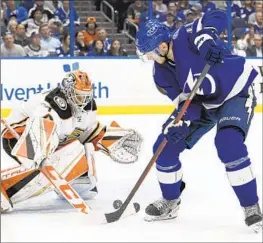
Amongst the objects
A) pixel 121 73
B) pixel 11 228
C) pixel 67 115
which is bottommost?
pixel 121 73

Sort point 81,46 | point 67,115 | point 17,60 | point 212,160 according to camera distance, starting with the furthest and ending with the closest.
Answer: point 81,46 < point 17,60 < point 212,160 < point 67,115

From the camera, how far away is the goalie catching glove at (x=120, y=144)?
3746mm

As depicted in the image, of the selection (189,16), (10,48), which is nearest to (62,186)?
(10,48)

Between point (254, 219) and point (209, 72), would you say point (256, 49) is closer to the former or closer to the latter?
point (209, 72)

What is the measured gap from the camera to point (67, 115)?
3.44m

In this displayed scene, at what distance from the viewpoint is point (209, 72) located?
309cm

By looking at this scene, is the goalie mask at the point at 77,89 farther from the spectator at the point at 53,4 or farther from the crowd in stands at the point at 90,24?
the spectator at the point at 53,4

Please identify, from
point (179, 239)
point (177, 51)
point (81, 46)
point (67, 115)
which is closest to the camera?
point (179, 239)

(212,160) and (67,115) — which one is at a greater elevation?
(67,115)

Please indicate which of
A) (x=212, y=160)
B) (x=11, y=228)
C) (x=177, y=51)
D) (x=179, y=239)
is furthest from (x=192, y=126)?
(x=212, y=160)

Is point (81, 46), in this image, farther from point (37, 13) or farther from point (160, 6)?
point (160, 6)

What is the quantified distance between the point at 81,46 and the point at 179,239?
14.7ft

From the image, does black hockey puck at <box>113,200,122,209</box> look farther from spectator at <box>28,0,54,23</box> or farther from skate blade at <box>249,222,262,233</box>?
spectator at <box>28,0,54,23</box>

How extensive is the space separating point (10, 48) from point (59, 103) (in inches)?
138
